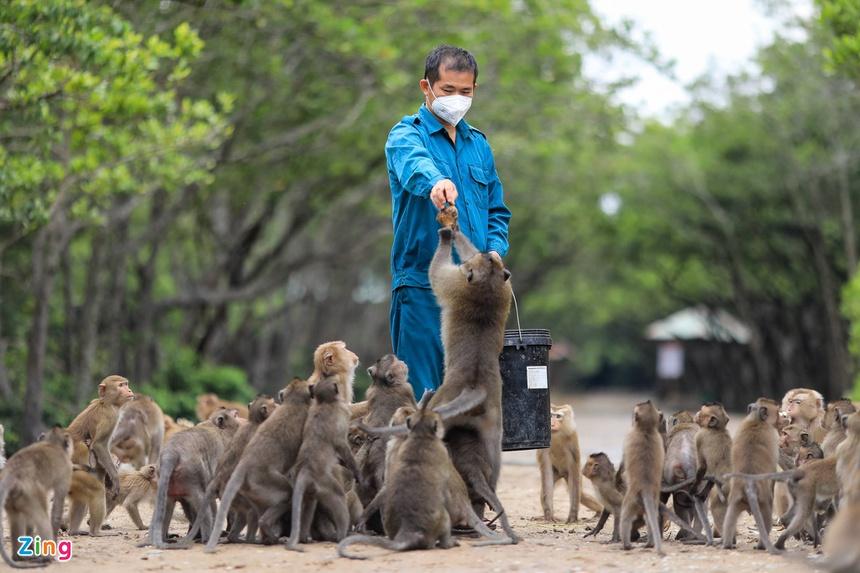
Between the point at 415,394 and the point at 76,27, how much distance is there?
5.57m

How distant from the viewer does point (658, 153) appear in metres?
36.8

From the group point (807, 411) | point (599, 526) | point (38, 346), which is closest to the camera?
point (599, 526)

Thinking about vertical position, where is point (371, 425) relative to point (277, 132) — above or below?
below

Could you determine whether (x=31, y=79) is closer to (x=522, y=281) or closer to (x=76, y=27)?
(x=76, y=27)

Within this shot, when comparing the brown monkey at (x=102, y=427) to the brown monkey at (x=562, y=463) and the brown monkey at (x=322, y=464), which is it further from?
the brown monkey at (x=562, y=463)

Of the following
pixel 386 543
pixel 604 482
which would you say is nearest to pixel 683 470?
pixel 604 482

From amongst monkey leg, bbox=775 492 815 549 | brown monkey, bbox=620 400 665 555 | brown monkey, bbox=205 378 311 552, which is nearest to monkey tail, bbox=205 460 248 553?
brown monkey, bbox=205 378 311 552

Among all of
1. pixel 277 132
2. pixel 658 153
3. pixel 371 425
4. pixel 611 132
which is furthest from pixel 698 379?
pixel 371 425

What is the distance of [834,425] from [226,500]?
4.05 metres

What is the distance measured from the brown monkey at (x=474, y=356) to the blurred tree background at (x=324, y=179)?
5.59 meters

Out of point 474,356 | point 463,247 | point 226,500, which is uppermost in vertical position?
point 463,247

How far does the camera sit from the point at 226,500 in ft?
26.8

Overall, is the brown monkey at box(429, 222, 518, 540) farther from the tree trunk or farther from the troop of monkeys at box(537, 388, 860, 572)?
the tree trunk

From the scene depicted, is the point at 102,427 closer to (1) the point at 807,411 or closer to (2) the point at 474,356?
(2) the point at 474,356
